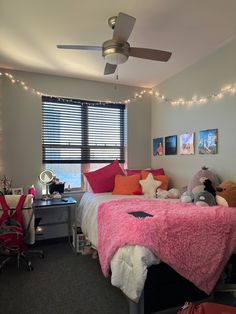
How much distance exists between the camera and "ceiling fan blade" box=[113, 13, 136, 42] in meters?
1.70

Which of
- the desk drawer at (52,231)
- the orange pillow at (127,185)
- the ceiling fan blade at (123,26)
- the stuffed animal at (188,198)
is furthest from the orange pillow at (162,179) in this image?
the ceiling fan blade at (123,26)

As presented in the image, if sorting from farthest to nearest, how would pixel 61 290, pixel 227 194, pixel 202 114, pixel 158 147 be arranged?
pixel 158 147 → pixel 202 114 → pixel 227 194 → pixel 61 290

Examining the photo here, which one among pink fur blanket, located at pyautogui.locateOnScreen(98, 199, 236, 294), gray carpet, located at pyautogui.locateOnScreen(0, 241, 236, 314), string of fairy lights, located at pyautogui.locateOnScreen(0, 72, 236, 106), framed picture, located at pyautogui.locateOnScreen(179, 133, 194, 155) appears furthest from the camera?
framed picture, located at pyautogui.locateOnScreen(179, 133, 194, 155)

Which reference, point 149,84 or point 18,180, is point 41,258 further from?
point 149,84

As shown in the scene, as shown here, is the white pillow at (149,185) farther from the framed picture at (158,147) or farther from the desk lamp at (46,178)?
the desk lamp at (46,178)

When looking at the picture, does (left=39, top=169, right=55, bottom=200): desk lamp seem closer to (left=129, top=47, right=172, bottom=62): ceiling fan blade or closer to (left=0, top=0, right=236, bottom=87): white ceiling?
(left=0, top=0, right=236, bottom=87): white ceiling

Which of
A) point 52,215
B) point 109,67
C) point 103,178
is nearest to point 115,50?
point 109,67

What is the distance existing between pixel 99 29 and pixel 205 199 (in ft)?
6.98

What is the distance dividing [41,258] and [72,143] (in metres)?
1.85

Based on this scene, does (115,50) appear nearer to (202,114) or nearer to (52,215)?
(202,114)

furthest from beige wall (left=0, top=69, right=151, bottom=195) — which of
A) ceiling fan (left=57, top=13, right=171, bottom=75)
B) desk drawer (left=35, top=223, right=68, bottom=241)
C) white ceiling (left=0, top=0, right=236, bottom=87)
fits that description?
ceiling fan (left=57, top=13, right=171, bottom=75)

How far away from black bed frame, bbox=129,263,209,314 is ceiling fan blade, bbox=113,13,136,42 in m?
1.95

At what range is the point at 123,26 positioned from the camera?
5.96 feet

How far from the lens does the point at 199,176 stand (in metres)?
2.82
